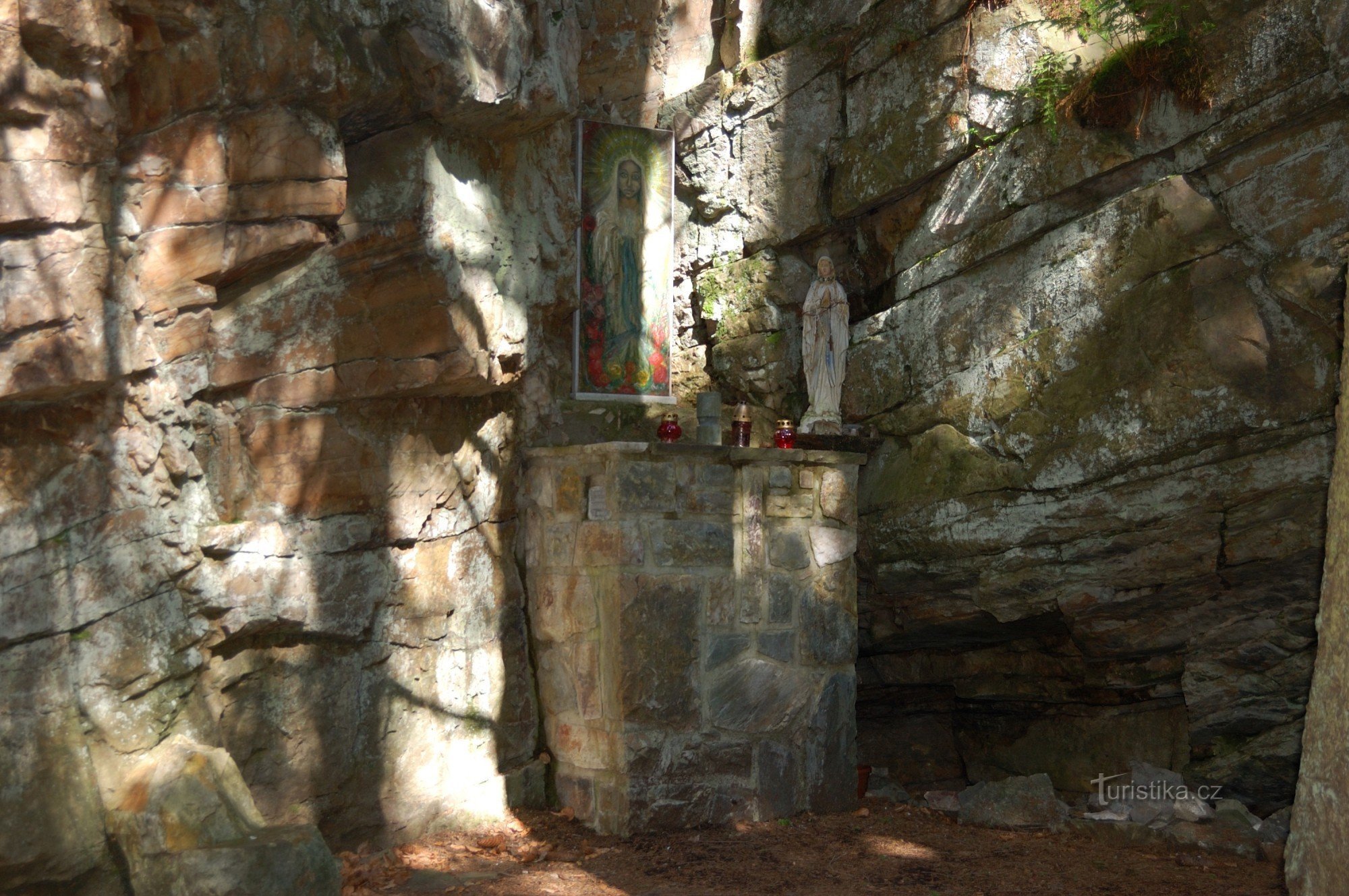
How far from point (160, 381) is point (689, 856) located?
3.45m

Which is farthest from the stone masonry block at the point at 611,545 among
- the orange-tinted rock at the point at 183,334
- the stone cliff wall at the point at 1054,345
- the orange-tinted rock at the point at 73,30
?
the orange-tinted rock at the point at 73,30

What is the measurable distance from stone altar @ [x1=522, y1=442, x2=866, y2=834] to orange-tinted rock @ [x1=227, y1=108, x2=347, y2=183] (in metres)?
2.04

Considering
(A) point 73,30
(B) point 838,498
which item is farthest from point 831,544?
(A) point 73,30

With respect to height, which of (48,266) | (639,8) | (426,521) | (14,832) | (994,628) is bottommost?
(14,832)

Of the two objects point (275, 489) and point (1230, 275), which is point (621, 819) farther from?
point (1230, 275)

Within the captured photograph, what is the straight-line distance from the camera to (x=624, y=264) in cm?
767

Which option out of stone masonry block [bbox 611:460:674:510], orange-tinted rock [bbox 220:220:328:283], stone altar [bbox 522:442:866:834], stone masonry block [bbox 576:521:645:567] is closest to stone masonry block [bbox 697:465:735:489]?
stone altar [bbox 522:442:866:834]

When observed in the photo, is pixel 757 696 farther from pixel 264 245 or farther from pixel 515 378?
pixel 264 245

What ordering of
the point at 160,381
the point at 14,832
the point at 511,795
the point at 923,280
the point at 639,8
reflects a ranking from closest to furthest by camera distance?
the point at 14,832 → the point at 160,381 → the point at 511,795 → the point at 923,280 → the point at 639,8

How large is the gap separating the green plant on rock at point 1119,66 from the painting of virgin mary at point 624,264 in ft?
8.51

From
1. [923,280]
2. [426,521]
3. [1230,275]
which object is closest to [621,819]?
[426,521]

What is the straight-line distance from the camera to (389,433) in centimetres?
605

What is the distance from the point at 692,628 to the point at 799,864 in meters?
1.33

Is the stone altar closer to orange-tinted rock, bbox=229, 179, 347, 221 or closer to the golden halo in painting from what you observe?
Answer: orange-tinted rock, bbox=229, 179, 347, 221
